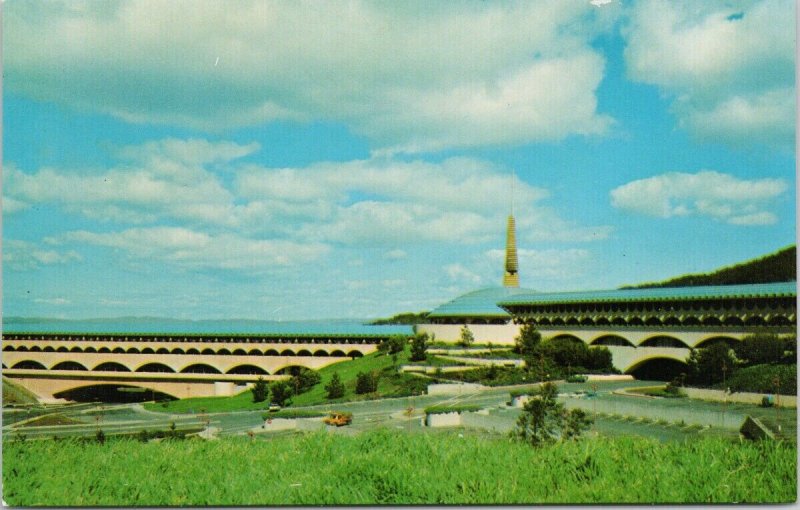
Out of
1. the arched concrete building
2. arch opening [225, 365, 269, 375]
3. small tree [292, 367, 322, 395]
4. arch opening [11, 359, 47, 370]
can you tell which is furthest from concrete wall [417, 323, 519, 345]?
arch opening [11, 359, 47, 370]

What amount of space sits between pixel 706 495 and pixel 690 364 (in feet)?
39.0

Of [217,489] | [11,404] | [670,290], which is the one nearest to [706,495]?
[217,489]

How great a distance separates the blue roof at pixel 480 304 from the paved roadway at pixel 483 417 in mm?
16230

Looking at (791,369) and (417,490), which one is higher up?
(791,369)

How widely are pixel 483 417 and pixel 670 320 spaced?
1602cm

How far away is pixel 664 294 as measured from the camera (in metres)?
26.5

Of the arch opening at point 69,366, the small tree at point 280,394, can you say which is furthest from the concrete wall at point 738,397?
the arch opening at point 69,366

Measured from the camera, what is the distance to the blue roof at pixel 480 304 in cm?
3547

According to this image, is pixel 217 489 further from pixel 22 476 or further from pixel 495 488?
pixel 495 488

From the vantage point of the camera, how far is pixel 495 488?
A: 458 inches

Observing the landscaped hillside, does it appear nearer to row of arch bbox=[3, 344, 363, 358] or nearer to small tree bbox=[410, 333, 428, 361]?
small tree bbox=[410, 333, 428, 361]

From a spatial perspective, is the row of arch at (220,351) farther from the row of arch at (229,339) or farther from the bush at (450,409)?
the bush at (450,409)

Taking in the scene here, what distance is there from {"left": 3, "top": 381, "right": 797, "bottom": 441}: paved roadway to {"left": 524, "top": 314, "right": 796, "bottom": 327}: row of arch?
6.28 metres

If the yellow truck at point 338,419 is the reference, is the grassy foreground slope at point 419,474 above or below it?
below
